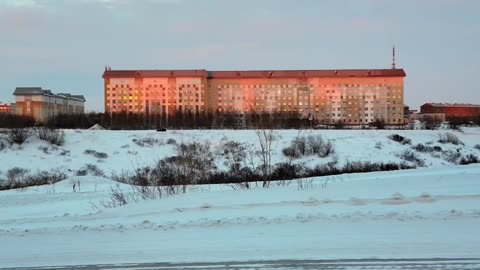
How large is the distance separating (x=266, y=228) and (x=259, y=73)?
11804 centimetres

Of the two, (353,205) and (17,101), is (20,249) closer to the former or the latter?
(353,205)

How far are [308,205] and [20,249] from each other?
5532 millimetres

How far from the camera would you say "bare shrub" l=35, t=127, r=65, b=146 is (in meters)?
45.9

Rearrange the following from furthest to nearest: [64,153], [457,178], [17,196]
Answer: [64,153]
[17,196]
[457,178]

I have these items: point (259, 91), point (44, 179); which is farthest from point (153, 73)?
point (44, 179)

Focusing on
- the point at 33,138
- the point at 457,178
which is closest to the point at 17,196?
the point at 457,178

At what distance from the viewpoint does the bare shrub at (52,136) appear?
151 ft

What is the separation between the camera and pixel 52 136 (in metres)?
46.1

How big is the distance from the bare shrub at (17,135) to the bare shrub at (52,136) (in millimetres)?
1247

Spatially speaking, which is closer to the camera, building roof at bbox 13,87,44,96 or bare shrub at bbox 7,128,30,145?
bare shrub at bbox 7,128,30,145

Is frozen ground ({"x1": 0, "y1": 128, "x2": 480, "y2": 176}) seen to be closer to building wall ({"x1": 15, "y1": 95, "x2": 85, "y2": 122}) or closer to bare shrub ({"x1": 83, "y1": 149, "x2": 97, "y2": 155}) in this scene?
bare shrub ({"x1": 83, "y1": 149, "x2": 97, "y2": 155})

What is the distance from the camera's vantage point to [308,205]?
10359mm

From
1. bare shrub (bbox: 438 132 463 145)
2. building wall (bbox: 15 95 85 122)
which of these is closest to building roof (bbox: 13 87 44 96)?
building wall (bbox: 15 95 85 122)

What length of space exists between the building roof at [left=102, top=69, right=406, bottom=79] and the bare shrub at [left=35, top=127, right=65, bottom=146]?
7672 cm
